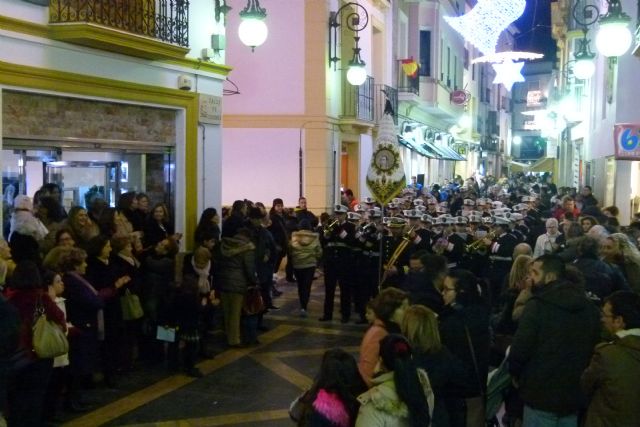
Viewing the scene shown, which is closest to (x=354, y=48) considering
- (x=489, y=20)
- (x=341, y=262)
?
(x=489, y=20)

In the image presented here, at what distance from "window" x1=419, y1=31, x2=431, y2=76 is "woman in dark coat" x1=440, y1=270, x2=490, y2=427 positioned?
91.2 feet

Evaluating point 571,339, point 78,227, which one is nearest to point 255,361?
point 78,227

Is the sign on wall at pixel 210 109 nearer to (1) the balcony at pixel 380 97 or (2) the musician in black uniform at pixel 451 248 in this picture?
(2) the musician in black uniform at pixel 451 248

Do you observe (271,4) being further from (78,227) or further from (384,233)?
(78,227)

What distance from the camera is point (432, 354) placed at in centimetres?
564

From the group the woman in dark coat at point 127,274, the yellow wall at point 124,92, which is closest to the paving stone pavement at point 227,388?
the woman in dark coat at point 127,274

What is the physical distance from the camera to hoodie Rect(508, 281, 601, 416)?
571 centimetres

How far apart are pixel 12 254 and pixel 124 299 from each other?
4.35 feet

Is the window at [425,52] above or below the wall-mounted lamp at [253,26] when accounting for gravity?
above

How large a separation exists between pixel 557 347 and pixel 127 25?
8.13 m

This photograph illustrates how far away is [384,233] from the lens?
13602 millimetres

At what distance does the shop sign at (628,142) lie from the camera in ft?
45.1

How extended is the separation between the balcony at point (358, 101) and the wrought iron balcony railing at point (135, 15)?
1044 cm

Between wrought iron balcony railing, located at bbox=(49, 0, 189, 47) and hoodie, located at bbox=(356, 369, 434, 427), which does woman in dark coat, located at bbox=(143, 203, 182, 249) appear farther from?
hoodie, located at bbox=(356, 369, 434, 427)
